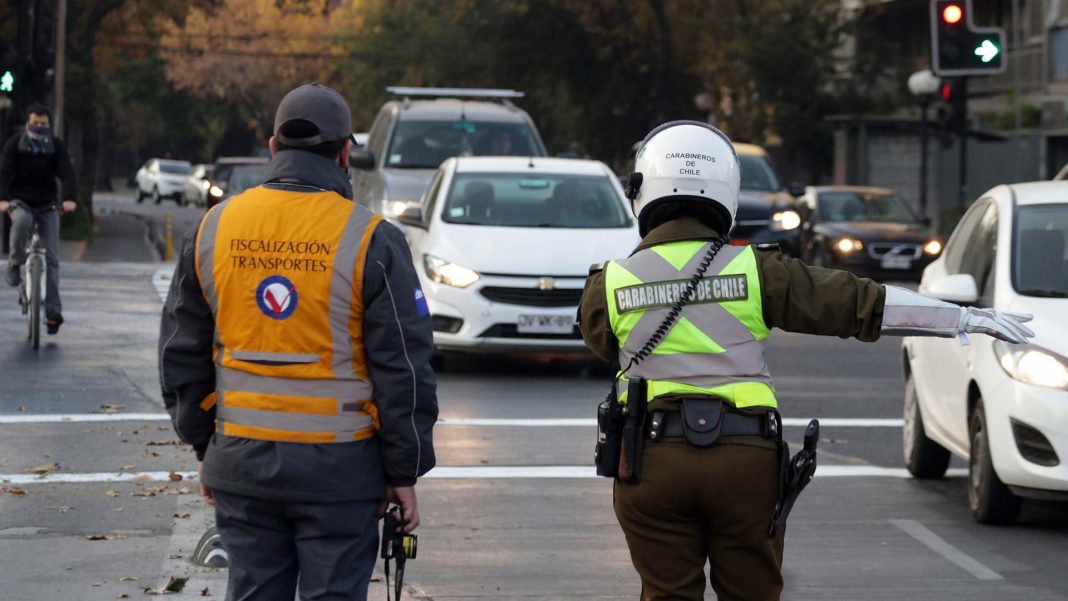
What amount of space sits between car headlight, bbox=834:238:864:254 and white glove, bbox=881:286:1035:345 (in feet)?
68.9

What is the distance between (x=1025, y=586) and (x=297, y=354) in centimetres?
377

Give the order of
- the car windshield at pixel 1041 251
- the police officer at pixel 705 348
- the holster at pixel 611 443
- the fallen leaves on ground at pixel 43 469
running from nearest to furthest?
the police officer at pixel 705 348
the holster at pixel 611 443
the car windshield at pixel 1041 251
the fallen leaves on ground at pixel 43 469

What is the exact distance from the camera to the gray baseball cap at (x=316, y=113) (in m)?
4.46

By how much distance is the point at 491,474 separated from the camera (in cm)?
952

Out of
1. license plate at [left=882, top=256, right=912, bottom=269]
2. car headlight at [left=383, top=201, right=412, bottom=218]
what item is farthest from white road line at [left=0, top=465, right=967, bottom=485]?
license plate at [left=882, top=256, right=912, bottom=269]

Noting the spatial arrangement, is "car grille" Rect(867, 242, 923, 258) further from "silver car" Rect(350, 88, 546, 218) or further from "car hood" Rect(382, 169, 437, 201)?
"car hood" Rect(382, 169, 437, 201)

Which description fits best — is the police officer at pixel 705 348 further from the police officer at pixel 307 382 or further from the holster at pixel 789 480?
the police officer at pixel 307 382

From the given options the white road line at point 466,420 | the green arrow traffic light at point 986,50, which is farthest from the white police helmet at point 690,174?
the green arrow traffic light at point 986,50

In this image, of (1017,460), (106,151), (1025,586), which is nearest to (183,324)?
(1025,586)

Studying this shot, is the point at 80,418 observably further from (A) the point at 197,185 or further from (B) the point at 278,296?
(A) the point at 197,185

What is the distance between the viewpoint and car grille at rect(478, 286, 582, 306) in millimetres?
13227

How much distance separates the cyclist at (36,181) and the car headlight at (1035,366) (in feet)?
26.3

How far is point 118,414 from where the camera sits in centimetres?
1138

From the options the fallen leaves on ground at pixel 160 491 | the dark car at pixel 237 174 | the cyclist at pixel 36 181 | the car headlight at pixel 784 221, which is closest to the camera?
the fallen leaves on ground at pixel 160 491
